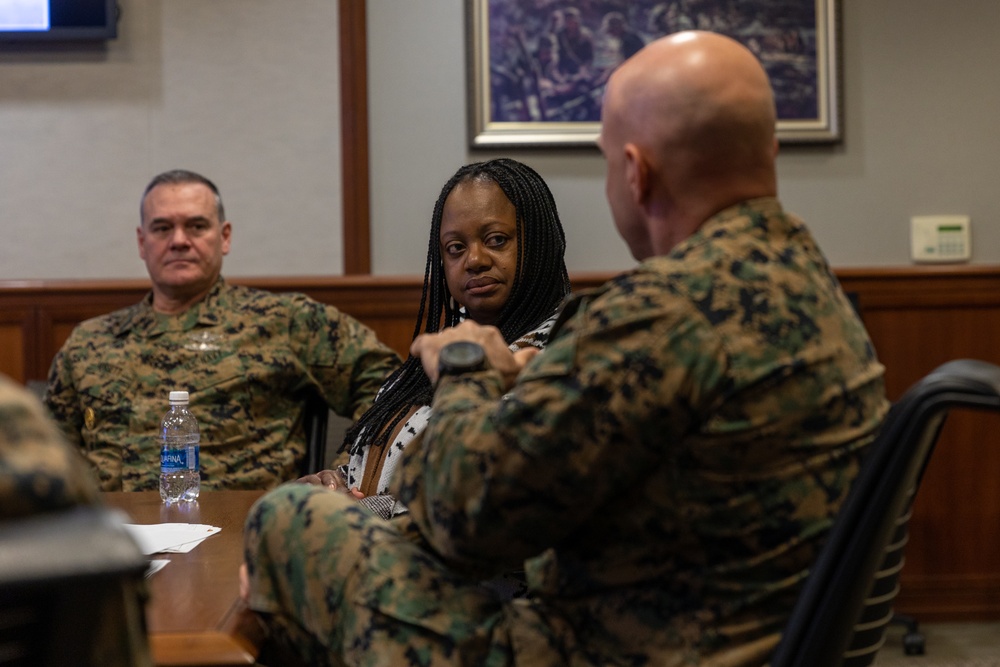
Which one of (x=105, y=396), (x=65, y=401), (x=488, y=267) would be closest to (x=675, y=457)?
(x=488, y=267)

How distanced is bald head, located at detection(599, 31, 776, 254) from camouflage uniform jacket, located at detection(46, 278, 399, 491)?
167 cm

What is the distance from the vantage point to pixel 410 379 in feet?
7.45

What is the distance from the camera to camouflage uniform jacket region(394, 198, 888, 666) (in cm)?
107

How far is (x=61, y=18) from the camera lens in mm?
3533

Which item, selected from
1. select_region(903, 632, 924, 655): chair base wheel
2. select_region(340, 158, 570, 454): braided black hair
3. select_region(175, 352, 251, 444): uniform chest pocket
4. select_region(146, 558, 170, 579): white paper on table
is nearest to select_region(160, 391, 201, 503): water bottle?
select_region(175, 352, 251, 444): uniform chest pocket

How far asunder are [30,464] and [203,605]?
0.73m

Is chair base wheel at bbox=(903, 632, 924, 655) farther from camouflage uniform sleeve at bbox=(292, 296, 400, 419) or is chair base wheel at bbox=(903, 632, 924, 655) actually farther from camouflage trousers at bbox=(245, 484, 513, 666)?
camouflage trousers at bbox=(245, 484, 513, 666)

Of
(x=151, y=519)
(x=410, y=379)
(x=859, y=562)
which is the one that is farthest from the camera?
(x=410, y=379)

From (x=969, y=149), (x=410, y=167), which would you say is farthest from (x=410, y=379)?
(x=969, y=149)

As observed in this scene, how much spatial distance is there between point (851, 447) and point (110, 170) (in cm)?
310

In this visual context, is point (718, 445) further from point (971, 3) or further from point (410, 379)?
point (971, 3)

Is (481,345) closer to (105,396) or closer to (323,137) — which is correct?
(105,396)

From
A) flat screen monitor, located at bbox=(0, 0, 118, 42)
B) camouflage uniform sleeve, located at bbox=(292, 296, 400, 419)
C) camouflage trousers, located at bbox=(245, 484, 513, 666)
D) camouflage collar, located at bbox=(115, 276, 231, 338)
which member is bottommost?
camouflage trousers, located at bbox=(245, 484, 513, 666)

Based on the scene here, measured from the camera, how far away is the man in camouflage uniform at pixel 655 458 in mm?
1078
